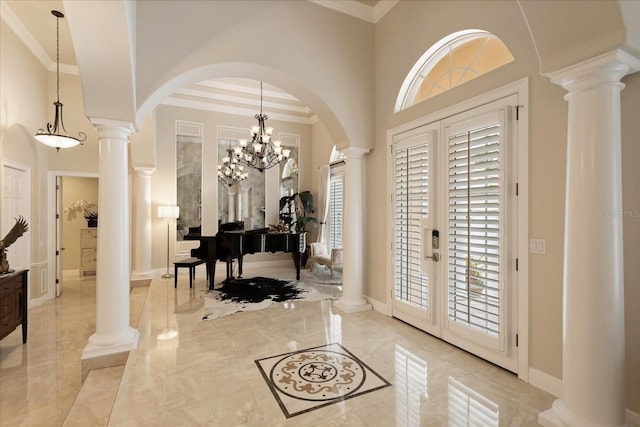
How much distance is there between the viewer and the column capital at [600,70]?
5.87ft

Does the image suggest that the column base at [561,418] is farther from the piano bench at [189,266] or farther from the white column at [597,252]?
the piano bench at [189,266]

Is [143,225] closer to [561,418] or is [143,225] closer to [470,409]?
[470,409]

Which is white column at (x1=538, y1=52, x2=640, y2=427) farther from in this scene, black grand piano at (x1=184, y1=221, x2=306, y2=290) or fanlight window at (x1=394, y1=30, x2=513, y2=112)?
black grand piano at (x1=184, y1=221, x2=306, y2=290)

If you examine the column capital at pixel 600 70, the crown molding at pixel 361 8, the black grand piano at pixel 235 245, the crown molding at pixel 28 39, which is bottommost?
the black grand piano at pixel 235 245

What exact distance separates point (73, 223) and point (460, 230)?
933 cm

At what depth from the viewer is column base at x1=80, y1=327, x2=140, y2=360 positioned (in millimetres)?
3084

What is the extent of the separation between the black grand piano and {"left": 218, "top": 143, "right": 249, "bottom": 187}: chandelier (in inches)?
62.6

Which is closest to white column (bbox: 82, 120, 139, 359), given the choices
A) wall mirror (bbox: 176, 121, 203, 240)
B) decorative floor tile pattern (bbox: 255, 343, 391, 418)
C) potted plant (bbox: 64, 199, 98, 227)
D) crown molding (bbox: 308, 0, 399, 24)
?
decorative floor tile pattern (bbox: 255, 343, 391, 418)

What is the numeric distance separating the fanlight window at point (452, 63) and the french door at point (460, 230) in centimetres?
49

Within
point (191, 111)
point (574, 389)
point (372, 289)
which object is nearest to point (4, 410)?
point (372, 289)

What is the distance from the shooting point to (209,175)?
761 cm

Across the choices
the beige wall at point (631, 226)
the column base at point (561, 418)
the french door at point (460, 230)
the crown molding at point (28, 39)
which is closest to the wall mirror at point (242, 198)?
the crown molding at point (28, 39)

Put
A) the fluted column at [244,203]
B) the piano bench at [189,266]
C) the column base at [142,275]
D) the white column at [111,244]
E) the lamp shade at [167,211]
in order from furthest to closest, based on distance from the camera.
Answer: the fluted column at [244,203], the lamp shade at [167,211], the column base at [142,275], the piano bench at [189,266], the white column at [111,244]

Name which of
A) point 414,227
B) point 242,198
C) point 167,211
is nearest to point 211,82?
point 242,198
